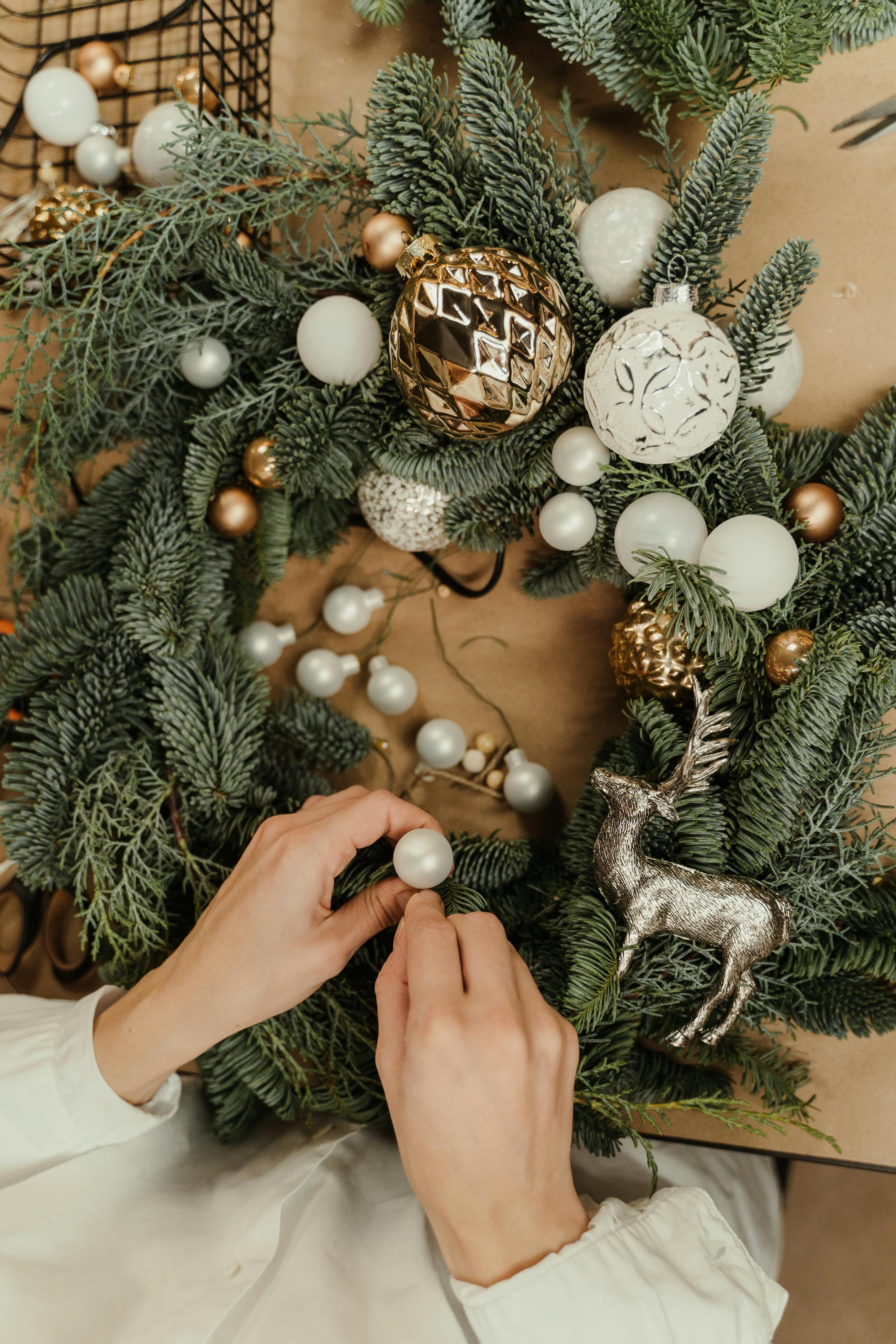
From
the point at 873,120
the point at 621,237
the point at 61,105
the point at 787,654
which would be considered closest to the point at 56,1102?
the point at 787,654

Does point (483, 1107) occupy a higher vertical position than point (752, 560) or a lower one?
lower

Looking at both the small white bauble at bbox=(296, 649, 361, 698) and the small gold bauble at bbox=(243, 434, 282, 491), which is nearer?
the small gold bauble at bbox=(243, 434, 282, 491)

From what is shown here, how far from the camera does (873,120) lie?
81cm

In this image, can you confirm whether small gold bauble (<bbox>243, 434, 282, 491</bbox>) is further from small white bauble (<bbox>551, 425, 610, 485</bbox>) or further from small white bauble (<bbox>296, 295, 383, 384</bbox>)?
small white bauble (<bbox>551, 425, 610, 485</bbox>)

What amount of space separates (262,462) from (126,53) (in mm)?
576

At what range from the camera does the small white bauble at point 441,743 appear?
905mm

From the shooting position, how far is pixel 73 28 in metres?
0.99

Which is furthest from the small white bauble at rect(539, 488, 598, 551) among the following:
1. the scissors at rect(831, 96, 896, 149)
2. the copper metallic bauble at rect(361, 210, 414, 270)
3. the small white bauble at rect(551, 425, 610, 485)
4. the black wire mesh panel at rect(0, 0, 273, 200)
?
the black wire mesh panel at rect(0, 0, 273, 200)

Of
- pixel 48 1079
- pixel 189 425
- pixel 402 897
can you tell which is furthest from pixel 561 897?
pixel 189 425

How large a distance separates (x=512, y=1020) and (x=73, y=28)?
3.96 ft

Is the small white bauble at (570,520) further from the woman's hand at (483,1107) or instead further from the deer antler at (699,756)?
the woman's hand at (483,1107)

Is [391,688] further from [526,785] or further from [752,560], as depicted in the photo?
[752,560]

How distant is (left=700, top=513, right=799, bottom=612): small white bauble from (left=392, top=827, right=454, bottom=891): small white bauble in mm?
305

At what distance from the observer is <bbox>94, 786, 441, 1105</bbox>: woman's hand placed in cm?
67
